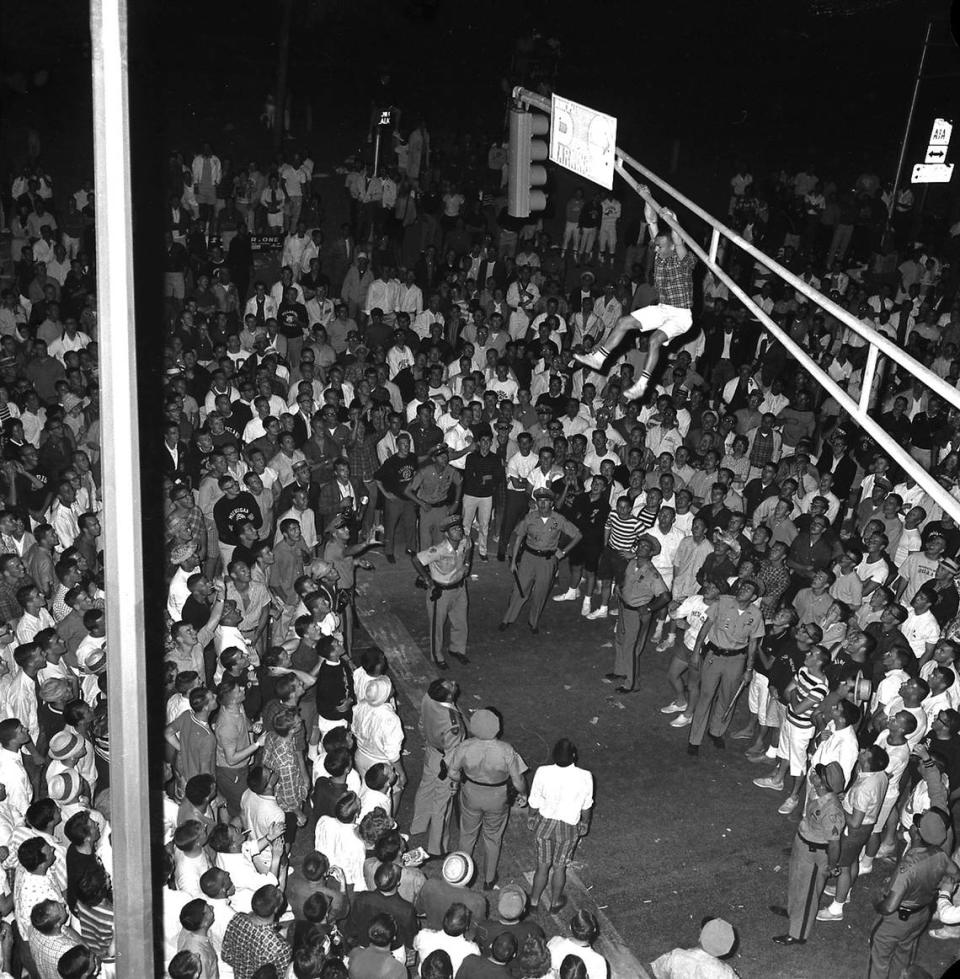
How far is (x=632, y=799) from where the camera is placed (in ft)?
34.4

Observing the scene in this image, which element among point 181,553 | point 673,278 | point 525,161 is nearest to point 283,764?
point 181,553

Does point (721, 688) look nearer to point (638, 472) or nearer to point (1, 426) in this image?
point (638, 472)

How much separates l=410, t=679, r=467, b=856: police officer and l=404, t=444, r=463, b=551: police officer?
3888 millimetres

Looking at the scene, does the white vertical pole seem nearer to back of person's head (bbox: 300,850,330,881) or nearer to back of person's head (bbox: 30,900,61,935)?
back of person's head (bbox: 300,850,330,881)

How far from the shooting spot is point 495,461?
13.7 m

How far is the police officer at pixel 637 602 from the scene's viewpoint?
11.5 metres

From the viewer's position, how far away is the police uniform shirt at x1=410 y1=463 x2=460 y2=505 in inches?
516

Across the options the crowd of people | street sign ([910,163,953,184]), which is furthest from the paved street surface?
street sign ([910,163,953,184])

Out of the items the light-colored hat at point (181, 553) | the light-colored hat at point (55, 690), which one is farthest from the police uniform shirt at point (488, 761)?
the light-colored hat at point (181, 553)

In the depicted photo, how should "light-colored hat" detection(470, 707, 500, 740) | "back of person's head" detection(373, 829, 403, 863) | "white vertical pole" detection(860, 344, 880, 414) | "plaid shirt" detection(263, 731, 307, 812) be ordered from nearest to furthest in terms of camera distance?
"white vertical pole" detection(860, 344, 880, 414) → "back of person's head" detection(373, 829, 403, 863) → "plaid shirt" detection(263, 731, 307, 812) → "light-colored hat" detection(470, 707, 500, 740)

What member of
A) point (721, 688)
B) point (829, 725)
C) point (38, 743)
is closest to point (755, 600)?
point (721, 688)

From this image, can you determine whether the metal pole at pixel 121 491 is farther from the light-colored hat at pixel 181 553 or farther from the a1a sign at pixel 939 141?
the a1a sign at pixel 939 141

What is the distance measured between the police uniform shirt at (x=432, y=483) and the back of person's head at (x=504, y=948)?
661 centimetres

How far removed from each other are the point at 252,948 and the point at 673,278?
5.19 metres
